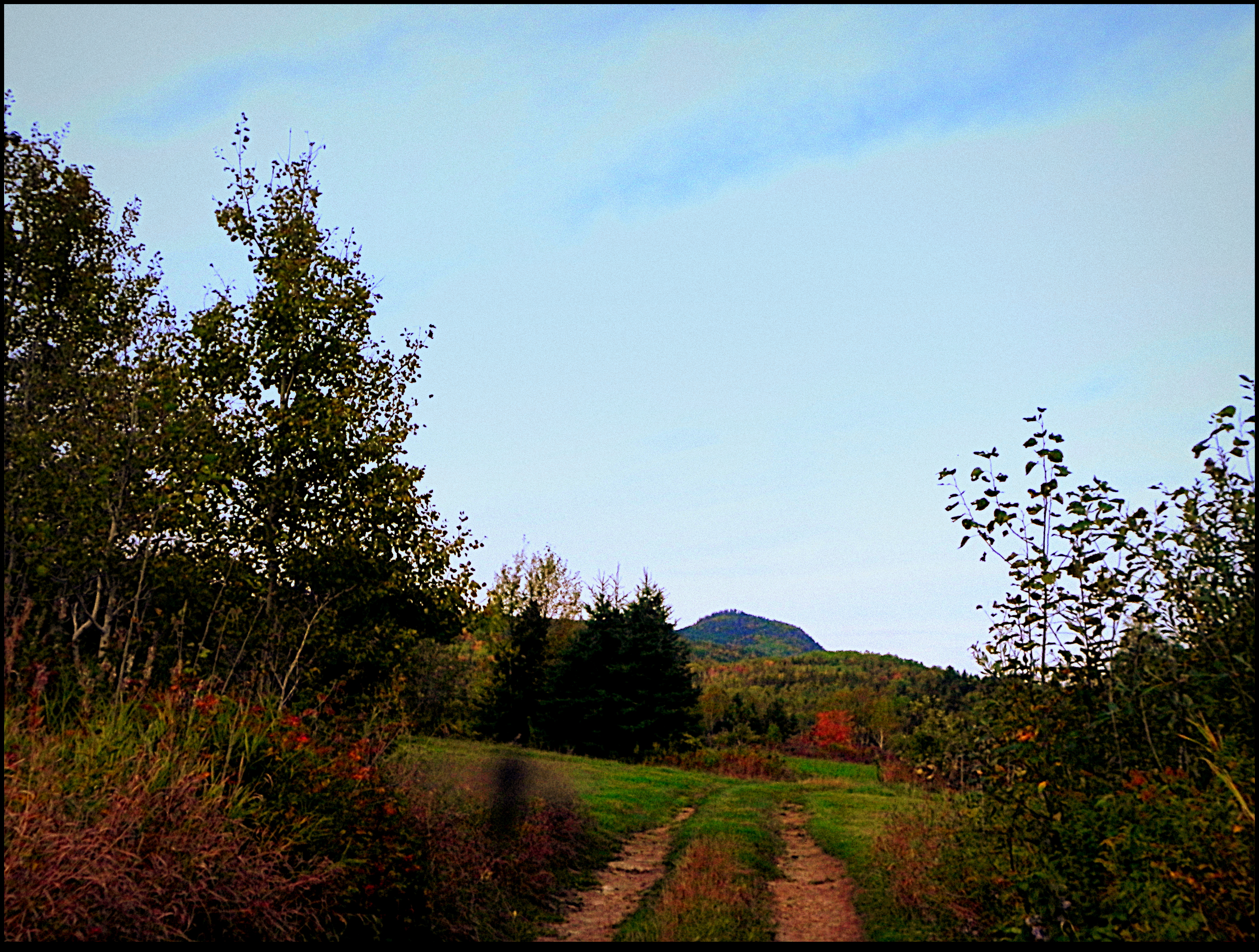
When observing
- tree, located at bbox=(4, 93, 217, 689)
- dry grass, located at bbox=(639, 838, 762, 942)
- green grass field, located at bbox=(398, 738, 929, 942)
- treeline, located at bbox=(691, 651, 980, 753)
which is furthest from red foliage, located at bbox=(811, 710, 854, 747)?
tree, located at bbox=(4, 93, 217, 689)

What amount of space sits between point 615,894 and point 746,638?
132 meters

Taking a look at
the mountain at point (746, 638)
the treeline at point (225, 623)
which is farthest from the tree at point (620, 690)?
the mountain at point (746, 638)

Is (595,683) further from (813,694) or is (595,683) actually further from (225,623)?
(813,694)

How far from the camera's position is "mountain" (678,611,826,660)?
10388 cm

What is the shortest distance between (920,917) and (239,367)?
42.0 ft

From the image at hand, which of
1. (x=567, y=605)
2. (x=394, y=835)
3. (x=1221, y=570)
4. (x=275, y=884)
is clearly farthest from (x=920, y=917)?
(x=567, y=605)

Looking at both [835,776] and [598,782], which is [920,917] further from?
[835,776]

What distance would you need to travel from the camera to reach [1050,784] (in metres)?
7.83

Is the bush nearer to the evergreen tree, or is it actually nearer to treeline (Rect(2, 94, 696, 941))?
the evergreen tree

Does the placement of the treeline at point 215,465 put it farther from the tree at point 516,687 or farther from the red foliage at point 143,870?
the tree at point 516,687

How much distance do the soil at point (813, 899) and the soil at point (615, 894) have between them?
1.82 meters

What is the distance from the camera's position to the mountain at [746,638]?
104 metres

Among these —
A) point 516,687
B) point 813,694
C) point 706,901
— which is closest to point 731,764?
point 516,687

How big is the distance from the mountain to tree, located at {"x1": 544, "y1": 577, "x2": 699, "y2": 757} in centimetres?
6056
